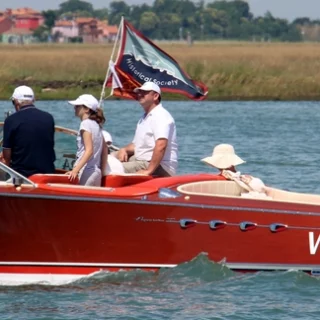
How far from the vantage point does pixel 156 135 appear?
11359mm

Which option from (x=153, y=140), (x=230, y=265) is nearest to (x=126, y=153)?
(x=153, y=140)

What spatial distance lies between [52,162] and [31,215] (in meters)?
0.69

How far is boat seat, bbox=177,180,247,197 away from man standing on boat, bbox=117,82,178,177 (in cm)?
39

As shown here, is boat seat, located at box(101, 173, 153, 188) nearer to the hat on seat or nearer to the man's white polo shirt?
the man's white polo shirt

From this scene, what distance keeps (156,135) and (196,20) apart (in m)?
153

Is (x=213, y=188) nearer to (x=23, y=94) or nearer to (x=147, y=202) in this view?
(x=147, y=202)

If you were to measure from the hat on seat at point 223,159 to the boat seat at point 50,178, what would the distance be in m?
1.27

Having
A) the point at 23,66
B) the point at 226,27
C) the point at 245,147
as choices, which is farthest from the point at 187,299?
the point at 226,27

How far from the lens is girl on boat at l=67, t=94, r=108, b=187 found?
10.9 metres

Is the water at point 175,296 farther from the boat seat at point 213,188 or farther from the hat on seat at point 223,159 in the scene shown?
the hat on seat at point 223,159

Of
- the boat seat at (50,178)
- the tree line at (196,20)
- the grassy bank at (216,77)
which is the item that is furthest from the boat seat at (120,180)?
the tree line at (196,20)

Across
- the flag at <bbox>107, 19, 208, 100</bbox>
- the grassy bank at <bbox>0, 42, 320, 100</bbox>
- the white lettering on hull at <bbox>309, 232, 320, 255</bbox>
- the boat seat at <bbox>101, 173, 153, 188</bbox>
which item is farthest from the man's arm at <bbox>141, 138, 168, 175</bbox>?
the grassy bank at <bbox>0, 42, 320, 100</bbox>

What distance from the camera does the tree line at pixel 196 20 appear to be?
5620 inches

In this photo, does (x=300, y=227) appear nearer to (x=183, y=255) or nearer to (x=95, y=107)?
(x=183, y=255)
